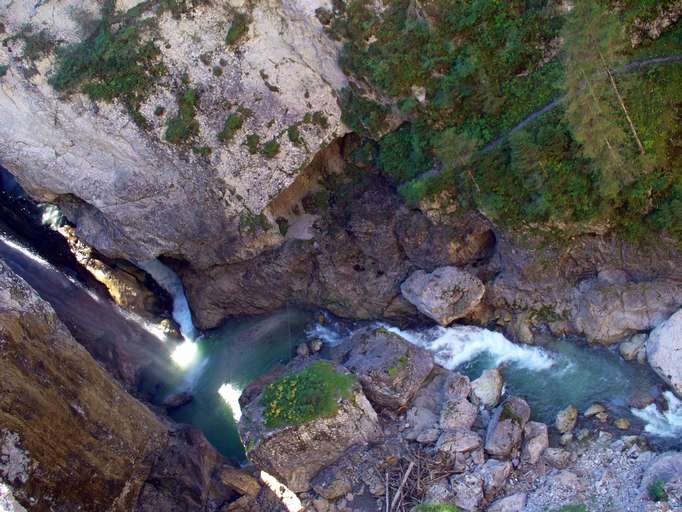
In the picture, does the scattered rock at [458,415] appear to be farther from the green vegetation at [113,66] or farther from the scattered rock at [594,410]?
the green vegetation at [113,66]

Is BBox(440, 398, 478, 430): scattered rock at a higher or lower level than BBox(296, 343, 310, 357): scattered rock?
lower

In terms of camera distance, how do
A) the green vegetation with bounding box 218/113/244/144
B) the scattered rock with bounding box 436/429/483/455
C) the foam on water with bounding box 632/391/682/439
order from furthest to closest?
the green vegetation with bounding box 218/113/244/144
the scattered rock with bounding box 436/429/483/455
the foam on water with bounding box 632/391/682/439

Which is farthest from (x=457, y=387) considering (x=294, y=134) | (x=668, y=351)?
(x=294, y=134)

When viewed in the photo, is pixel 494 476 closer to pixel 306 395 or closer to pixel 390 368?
pixel 390 368

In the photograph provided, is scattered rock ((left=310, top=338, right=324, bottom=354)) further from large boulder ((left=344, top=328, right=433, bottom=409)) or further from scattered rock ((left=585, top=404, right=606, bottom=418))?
scattered rock ((left=585, top=404, right=606, bottom=418))

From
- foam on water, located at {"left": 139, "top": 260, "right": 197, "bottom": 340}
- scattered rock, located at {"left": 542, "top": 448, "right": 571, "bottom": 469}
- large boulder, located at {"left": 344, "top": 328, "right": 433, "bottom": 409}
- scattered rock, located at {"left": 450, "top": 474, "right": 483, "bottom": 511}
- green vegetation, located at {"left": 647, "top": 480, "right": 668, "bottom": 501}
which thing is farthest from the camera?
foam on water, located at {"left": 139, "top": 260, "right": 197, "bottom": 340}

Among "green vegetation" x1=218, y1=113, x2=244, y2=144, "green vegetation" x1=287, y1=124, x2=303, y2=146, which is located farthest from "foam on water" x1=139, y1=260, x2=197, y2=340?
"green vegetation" x1=287, y1=124, x2=303, y2=146
